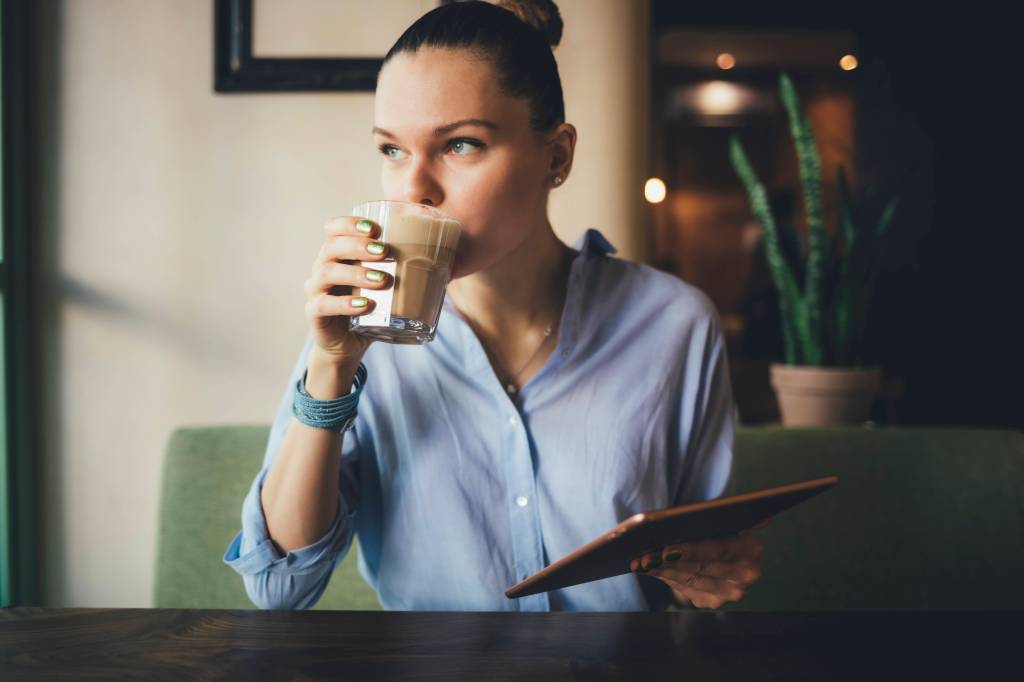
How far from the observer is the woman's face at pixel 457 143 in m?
0.94

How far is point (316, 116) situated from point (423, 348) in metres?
0.91

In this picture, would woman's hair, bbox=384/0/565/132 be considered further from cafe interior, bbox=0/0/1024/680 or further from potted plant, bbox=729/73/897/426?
potted plant, bbox=729/73/897/426

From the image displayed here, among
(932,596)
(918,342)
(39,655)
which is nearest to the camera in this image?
(39,655)

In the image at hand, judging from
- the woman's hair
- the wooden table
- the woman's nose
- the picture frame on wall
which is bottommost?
the wooden table

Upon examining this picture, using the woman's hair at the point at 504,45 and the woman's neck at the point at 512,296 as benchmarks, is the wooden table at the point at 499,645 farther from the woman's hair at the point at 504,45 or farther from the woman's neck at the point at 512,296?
the woman's hair at the point at 504,45

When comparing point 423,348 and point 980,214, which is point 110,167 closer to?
point 423,348

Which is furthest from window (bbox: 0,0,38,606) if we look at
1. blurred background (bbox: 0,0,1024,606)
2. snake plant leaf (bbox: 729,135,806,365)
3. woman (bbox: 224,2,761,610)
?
snake plant leaf (bbox: 729,135,806,365)

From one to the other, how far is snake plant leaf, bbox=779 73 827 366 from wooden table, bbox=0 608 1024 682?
109 cm

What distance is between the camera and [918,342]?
450 cm

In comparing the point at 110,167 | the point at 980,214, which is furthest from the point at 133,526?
the point at 980,214

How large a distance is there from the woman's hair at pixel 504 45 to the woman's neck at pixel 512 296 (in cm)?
22

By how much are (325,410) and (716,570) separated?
532 mm

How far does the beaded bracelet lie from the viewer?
3.12ft

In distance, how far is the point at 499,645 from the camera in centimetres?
73
